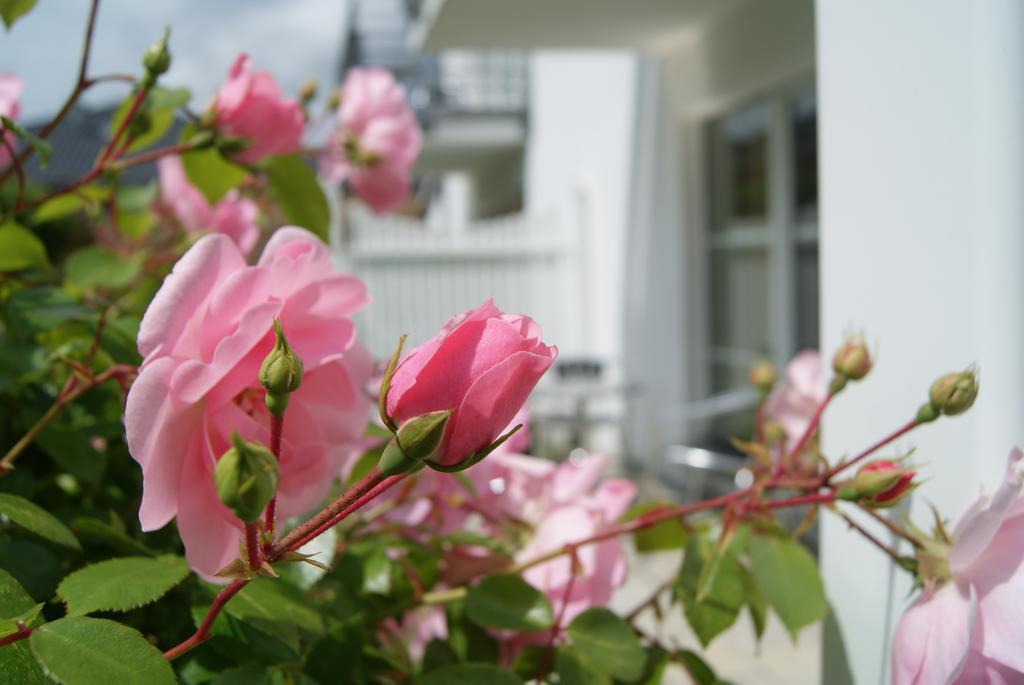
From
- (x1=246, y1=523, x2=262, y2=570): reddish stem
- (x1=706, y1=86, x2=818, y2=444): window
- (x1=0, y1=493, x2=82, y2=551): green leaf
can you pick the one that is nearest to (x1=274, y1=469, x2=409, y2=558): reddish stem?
(x1=246, y1=523, x2=262, y2=570): reddish stem

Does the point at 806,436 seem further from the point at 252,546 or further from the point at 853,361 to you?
the point at 252,546

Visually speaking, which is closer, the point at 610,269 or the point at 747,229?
the point at 747,229

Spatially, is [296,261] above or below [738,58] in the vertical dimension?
below

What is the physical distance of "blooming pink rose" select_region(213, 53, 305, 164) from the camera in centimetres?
55

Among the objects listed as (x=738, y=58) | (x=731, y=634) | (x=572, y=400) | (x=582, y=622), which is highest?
(x=738, y=58)

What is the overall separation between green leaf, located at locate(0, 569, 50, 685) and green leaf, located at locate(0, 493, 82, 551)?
25 mm

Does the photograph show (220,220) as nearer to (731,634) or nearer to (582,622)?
(582,622)

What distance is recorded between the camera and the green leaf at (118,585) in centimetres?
30

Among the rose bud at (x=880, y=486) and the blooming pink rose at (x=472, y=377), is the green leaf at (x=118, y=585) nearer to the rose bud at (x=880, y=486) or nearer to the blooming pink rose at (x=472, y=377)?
the blooming pink rose at (x=472, y=377)

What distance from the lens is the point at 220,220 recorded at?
73 centimetres

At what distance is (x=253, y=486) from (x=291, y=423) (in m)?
0.11

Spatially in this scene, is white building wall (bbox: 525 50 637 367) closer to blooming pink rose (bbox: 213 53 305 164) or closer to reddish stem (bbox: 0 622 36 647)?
blooming pink rose (bbox: 213 53 305 164)

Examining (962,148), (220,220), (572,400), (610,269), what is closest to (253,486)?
(962,148)

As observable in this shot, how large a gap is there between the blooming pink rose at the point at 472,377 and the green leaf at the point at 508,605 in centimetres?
20
